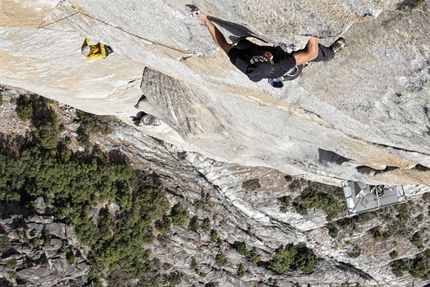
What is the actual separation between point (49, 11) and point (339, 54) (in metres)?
5.72

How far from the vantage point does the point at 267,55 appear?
307 inches

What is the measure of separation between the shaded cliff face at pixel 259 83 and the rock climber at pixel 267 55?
0.52ft

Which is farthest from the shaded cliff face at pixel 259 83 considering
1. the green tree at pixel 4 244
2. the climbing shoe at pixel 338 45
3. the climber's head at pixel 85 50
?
the green tree at pixel 4 244

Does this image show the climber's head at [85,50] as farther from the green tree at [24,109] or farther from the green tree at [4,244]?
the green tree at [4,244]

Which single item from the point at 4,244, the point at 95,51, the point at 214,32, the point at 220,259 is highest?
the point at 214,32

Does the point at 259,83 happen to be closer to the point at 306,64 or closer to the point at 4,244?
the point at 306,64

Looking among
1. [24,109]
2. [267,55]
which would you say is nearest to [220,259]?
[24,109]

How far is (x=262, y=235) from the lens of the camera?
22109 mm

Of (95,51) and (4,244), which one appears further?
(4,244)

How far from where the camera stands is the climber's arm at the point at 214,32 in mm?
7648

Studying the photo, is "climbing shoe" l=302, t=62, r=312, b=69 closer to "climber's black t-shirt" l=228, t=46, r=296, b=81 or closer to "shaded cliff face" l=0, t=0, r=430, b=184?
"shaded cliff face" l=0, t=0, r=430, b=184

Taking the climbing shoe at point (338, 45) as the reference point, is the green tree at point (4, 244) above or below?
below

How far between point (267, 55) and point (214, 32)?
3.32ft

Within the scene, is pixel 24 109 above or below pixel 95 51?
below
